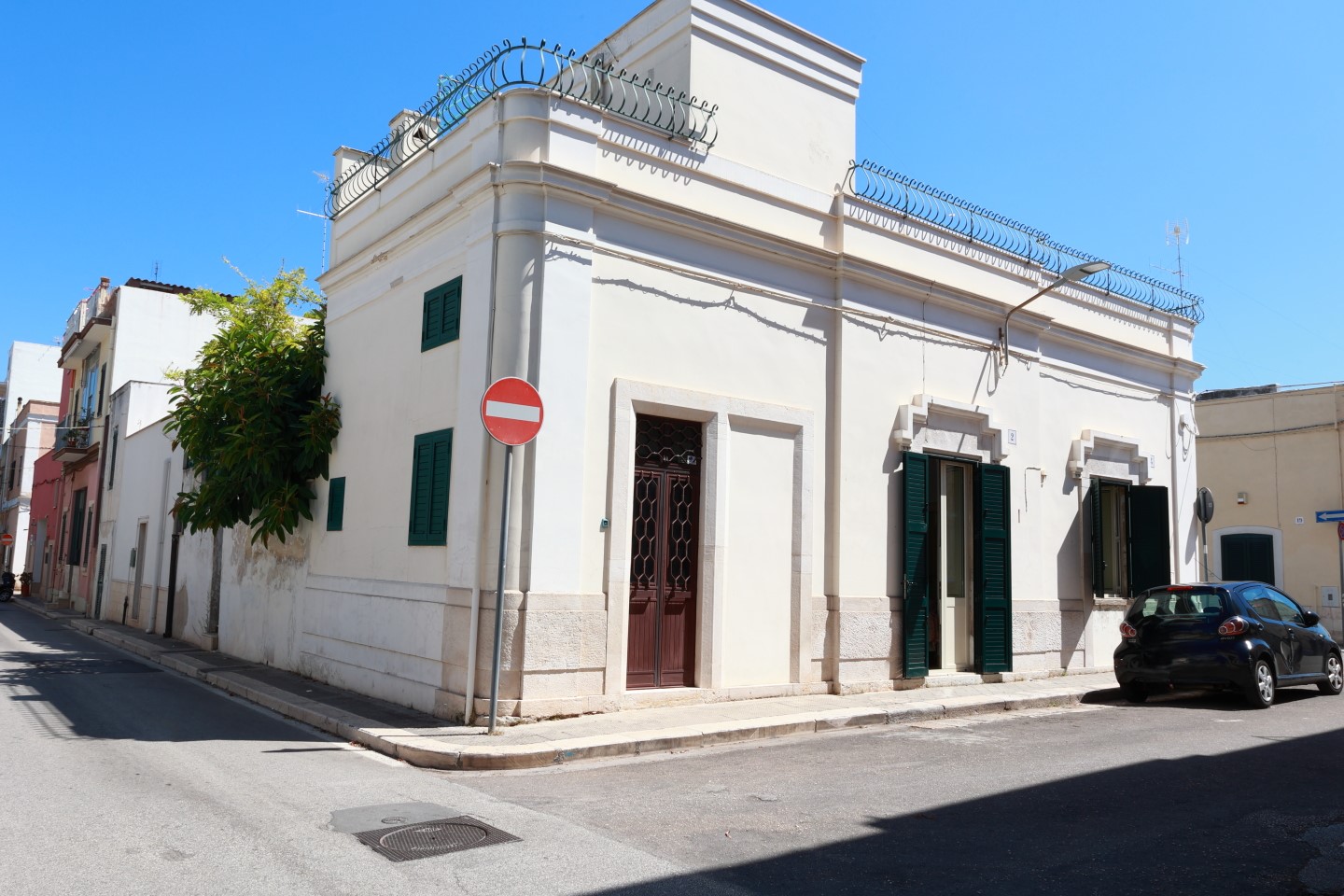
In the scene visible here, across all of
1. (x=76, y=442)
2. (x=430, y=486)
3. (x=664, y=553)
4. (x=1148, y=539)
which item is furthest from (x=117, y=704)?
(x=76, y=442)

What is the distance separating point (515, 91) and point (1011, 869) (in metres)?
8.00

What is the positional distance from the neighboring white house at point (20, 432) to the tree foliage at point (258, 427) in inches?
1303

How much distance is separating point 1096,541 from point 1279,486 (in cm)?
1280

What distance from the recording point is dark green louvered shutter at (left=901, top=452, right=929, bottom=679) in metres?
12.0

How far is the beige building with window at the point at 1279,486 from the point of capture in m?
23.2

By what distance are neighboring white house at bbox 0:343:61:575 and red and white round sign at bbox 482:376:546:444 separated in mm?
40337

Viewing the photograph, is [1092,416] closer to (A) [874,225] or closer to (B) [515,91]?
(A) [874,225]

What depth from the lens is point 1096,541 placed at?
48.5 feet

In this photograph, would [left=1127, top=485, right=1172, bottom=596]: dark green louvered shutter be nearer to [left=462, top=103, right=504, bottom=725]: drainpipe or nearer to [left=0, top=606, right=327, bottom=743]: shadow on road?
[left=462, top=103, right=504, bottom=725]: drainpipe

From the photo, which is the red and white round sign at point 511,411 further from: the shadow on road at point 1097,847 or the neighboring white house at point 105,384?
the neighboring white house at point 105,384

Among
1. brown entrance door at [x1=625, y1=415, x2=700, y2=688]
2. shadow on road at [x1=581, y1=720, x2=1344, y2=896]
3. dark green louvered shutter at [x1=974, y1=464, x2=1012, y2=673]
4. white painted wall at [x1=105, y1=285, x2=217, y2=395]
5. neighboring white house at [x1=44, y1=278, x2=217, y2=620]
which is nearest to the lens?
shadow on road at [x1=581, y1=720, x2=1344, y2=896]

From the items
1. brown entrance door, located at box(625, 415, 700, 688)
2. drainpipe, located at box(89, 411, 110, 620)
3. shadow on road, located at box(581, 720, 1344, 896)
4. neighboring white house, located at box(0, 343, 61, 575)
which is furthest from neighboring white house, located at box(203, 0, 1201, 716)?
neighboring white house, located at box(0, 343, 61, 575)

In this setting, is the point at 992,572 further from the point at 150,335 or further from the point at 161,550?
the point at 150,335

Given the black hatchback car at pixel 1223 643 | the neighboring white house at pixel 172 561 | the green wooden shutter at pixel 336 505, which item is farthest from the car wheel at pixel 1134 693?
the neighboring white house at pixel 172 561
